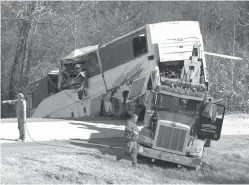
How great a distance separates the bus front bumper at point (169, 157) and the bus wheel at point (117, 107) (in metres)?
9.30

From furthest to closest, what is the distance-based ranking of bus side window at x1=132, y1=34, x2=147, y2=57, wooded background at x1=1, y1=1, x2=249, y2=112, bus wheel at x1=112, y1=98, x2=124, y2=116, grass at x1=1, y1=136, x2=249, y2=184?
wooded background at x1=1, y1=1, x2=249, y2=112
bus wheel at x1=112, y1=98, x2=124, y2=116
bus side window at x1=132, y1=34, x2=147, y2=57
grass at x1=1, y1=136, x2=249, y2=184

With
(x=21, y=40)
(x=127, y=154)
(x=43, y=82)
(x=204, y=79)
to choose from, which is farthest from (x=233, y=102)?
(x=127, y=154)

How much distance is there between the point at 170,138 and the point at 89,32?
23998 millimetres

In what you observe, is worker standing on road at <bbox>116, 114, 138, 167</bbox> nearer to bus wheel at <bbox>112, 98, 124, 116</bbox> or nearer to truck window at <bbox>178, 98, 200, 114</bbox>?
truck window at <bbox>178, 98, 200, 114</bbox>

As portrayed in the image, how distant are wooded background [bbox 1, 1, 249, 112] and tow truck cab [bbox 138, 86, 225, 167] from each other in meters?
11.3

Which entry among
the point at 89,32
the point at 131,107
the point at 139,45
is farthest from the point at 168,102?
the point at 89,32

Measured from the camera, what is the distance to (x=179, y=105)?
51.3 ft

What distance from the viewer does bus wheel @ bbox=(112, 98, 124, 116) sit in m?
23.8

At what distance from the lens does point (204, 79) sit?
70.9 ft

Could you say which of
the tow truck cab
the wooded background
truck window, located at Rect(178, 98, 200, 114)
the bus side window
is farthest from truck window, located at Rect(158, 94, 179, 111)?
the wooded background

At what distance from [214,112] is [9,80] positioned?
68.5ft

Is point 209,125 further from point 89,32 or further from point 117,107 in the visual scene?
point 89,32

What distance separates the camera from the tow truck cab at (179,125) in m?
14.5

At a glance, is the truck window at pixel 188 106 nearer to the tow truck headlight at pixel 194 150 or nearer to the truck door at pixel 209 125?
the truck door at pixel 209 125
